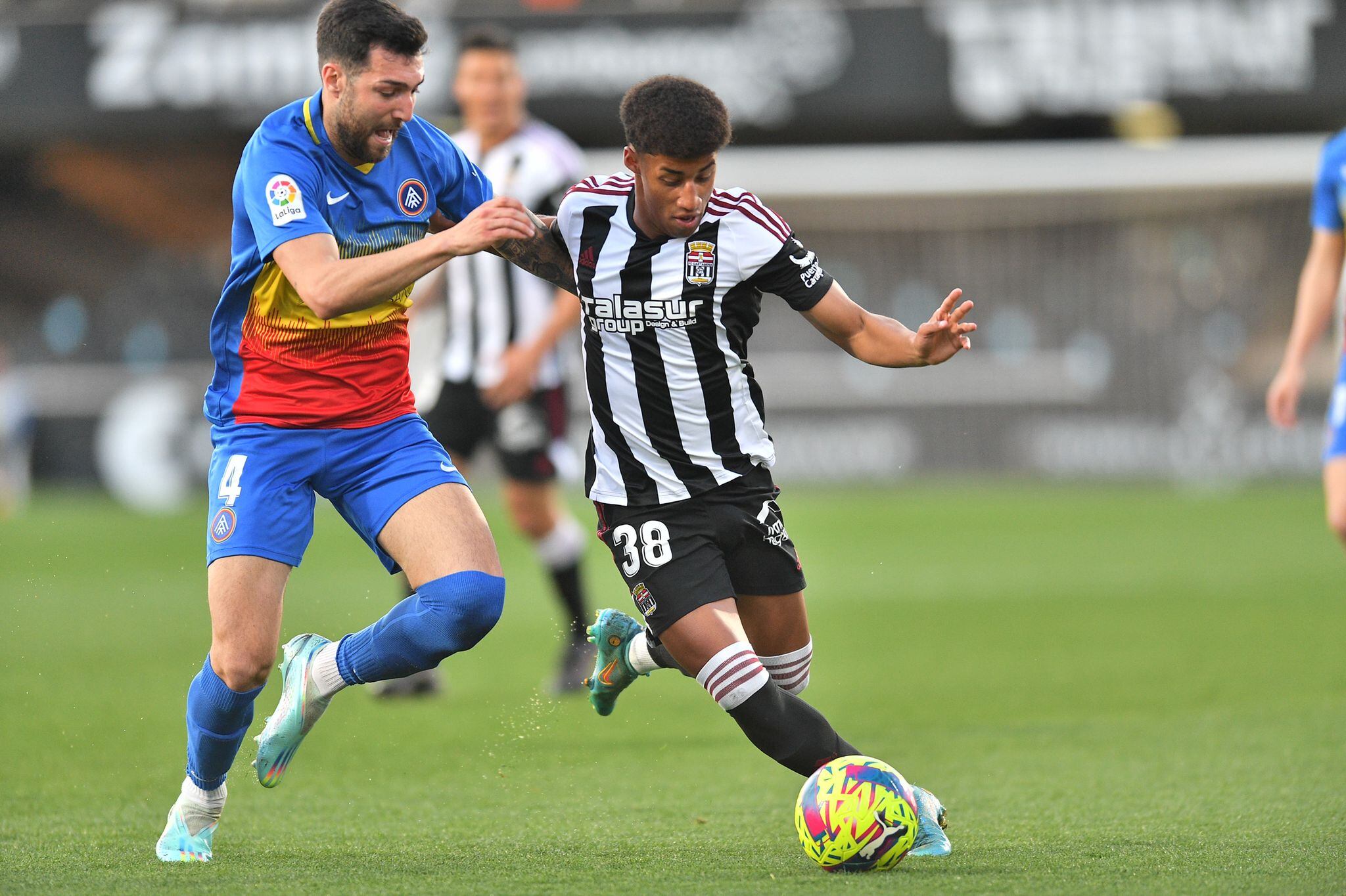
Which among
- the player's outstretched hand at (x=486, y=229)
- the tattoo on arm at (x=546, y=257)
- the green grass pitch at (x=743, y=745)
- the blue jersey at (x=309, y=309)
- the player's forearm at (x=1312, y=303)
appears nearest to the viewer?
the player's outstretched hand at (x=486, y=229)

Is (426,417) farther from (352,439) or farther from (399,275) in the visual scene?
(399,275)

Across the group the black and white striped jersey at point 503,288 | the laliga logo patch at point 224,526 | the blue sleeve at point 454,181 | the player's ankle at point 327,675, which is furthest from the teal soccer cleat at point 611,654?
the black and white striped jersey at point 503,288

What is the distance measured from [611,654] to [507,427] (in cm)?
265

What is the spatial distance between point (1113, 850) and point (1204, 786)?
1036 mm

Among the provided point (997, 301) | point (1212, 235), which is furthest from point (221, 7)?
point (1212, 235)

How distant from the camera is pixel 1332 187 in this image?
5711 mm

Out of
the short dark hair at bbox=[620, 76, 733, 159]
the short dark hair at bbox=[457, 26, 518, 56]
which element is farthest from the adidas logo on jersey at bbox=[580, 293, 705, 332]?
the short dark hair at bbox=[457, 26, 518, 56]

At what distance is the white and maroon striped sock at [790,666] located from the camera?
4.62m

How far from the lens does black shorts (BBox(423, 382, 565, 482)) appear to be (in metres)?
7.46

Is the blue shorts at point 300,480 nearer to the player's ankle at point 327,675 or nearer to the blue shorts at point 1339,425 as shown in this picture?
the player's ankle at point 327,675

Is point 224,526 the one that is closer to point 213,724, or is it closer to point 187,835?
point 213,724

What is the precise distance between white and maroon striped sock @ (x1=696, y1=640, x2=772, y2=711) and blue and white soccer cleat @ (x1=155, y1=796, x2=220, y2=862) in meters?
1.38

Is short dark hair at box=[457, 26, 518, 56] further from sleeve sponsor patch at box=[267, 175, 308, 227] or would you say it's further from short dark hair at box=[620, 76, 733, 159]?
sleeve sponsor patch at box=[267, 175, 308, 227]

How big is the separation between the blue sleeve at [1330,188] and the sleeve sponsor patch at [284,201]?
140 inches
